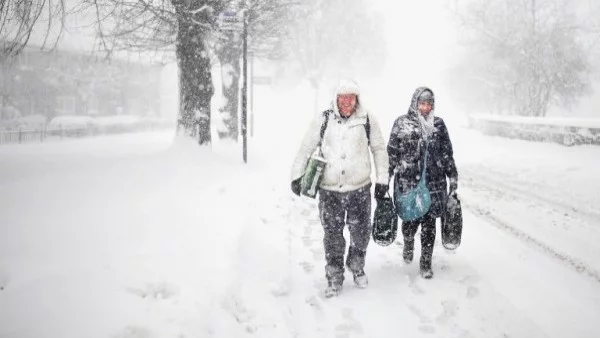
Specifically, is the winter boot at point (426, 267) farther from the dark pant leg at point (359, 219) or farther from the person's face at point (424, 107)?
the person's face at point (424, 107)

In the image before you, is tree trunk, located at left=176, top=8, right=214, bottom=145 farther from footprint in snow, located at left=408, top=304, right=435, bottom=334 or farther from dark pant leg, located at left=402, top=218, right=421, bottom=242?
footprint in snow, located at left=408, top=304, right=435, bottom=334

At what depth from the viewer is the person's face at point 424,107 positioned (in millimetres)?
4418

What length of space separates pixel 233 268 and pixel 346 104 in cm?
213

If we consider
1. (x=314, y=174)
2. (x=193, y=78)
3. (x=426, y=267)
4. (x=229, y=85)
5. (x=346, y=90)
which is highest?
(x=229, y=85)

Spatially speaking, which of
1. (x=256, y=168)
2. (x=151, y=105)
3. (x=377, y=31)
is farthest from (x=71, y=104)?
(x=256, y=168)

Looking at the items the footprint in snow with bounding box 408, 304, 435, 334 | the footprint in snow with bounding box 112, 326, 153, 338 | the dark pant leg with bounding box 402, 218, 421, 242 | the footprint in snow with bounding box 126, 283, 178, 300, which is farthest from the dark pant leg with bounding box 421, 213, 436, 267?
the footprint in snow with bounding box 112, 326, 153, 338

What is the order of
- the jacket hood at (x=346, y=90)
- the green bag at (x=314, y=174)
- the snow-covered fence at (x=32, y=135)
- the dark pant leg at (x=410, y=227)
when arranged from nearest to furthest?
the jacket hood at (x=346, y=90) → the green bag at (x=314, y=174) → the dark pant leg at (x=410, y=227) → the snow-covered fence at (x=32, y=135)

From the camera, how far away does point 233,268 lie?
179 inches

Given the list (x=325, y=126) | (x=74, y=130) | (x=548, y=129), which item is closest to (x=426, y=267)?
(x=325, y=126)

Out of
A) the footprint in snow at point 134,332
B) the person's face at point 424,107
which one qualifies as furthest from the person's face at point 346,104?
the footprint in snow at point 134,332

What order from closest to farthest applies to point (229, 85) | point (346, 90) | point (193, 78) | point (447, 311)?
point (447, 311)
point (346, 90)
point (193, 78)
point (229, 85)

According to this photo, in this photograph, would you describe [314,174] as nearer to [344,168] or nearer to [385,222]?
[344,168]

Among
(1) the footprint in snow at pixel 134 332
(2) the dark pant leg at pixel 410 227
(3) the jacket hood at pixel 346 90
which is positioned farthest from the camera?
(2) the dark pant leg at pixel 410 227

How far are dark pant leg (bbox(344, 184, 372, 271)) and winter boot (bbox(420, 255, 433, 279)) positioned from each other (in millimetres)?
759
